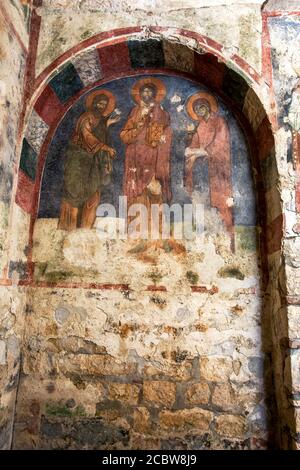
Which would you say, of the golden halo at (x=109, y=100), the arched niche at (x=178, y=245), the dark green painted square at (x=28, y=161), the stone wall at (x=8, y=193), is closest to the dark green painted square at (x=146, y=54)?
the arched niche at (x=178, y=245)

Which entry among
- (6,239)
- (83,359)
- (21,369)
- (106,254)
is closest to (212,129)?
(106,254)

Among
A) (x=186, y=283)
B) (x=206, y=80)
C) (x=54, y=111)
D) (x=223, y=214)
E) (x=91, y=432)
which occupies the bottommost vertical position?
(x=91, y=432)

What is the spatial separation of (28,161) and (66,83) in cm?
85

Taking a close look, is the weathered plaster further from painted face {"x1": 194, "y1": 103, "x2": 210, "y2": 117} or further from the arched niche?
painted face {"x1": 194, "y1": 103, "x2": 210, "y2": 117}

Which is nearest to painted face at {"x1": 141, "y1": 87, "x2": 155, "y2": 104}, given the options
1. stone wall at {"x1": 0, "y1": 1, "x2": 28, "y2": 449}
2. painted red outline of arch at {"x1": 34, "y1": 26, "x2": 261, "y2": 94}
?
painted red outline of arch at {"x1": 34, "y1": 26, "x2": 261, "y2": 94}

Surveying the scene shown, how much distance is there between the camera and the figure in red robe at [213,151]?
367cm

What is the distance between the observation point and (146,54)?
3.79 metres

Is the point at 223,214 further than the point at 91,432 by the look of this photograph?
Yes

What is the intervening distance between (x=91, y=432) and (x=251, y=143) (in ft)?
9.66

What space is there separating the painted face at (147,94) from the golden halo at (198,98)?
1.22 feet

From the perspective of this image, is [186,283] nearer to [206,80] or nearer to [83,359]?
[83,359]

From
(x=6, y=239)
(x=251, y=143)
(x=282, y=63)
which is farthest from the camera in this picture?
(x=251, y=143)

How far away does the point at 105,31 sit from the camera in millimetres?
3637

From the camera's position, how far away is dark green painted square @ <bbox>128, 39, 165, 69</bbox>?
12.0ft
